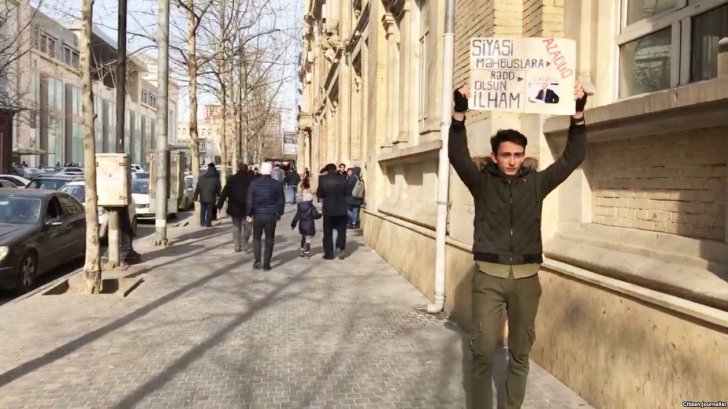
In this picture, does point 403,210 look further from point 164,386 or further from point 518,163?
point 518,163

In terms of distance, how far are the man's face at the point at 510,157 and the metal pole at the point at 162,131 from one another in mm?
11242

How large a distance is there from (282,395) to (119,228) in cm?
699

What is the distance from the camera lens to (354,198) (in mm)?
16500

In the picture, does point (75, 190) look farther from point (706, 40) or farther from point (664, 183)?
point (706, 40)

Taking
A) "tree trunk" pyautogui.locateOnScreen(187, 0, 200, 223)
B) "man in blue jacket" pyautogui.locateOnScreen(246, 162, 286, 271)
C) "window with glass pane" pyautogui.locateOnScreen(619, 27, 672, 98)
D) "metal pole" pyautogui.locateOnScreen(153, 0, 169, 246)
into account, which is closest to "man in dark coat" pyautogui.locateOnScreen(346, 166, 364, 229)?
"metal pole" pyautogui.locateOnScreen(153, 0, 169, 246)

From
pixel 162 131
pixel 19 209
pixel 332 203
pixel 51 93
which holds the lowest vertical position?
pixel 19 209

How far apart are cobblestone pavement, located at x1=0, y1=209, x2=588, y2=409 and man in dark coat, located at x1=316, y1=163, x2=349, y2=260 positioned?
2.33 meters

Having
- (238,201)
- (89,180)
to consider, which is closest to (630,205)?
(89,180)

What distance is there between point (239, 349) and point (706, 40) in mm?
4480

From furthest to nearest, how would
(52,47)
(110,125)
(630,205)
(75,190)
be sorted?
(110,125) → (52,47) → (75,190) → (630,205)

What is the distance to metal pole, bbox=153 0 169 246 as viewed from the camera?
13.7m

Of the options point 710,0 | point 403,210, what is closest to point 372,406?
point 710,0

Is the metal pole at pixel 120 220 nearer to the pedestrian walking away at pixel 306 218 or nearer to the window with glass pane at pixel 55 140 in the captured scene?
the pedestrian walking away at pixel 306 218

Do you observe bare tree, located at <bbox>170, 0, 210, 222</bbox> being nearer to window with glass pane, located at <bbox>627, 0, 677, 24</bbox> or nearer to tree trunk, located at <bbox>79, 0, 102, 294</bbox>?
tree trunk, located at <bbox>79, 0, 102, 294</bbox>
